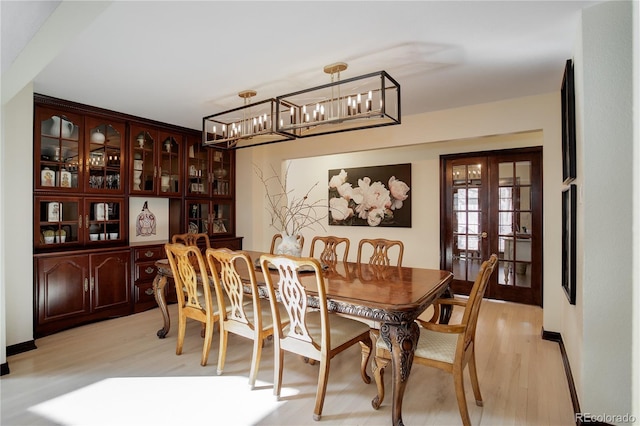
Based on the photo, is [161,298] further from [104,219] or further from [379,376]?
[379,376]

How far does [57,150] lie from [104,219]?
852mm

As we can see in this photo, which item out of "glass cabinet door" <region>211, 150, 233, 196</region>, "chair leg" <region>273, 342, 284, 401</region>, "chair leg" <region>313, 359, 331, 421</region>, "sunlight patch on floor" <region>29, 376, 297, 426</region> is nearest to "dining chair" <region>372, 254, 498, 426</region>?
"chair leg" <region>313, 359, 331, 421</region>

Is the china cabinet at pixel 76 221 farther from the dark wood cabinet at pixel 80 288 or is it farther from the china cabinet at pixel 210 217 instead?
the china cabinet at pixel 210 217

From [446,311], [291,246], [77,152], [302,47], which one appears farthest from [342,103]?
[77,152]

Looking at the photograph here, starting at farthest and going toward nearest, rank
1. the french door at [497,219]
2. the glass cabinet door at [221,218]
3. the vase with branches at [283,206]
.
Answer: the vase with branches at [283,206] < the glass cabinet door at [221,218] < the french door at [497,219]

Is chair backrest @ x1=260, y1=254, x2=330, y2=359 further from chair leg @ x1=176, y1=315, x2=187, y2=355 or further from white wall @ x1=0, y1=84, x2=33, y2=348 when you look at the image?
white wall @ x1=0, y1=84, x2=33, y2=348

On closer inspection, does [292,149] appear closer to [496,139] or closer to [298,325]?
[496,139]

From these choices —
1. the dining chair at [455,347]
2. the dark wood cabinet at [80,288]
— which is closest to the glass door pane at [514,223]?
the dining chair at [455,347]

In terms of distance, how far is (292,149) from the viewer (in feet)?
16.1

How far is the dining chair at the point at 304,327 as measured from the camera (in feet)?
6.57

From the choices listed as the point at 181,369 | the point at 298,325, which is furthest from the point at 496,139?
the point at 181,369

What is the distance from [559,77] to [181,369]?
3894 millimetres

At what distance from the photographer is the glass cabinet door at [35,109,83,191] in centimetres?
333

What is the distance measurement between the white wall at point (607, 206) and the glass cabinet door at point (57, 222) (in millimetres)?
4449
